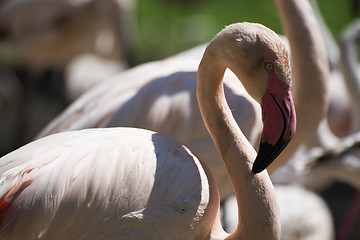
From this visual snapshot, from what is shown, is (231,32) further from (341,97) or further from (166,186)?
(341,97)

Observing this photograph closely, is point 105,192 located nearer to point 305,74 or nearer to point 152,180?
point 152,180

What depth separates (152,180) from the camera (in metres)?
2.46

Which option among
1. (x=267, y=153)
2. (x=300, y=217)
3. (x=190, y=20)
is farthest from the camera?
(x=190, y=20)

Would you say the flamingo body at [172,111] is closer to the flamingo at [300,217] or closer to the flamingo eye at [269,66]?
the flamingo eye at [269,66]

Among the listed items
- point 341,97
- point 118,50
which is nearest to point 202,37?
point 118,50

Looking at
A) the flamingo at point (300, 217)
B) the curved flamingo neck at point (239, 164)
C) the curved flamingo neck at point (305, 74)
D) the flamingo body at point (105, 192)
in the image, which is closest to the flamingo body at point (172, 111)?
the curved flamingo neck at point (305, 74)

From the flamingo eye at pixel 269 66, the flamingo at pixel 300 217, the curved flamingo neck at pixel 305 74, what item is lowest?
the flamingo at pixel 300 217

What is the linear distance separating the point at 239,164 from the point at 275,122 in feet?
0.85

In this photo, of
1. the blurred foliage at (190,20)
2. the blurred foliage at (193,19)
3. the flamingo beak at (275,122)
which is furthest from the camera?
the blurred foliage at (193,19)

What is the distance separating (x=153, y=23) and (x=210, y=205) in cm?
998

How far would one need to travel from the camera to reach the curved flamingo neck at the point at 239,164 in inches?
98.3

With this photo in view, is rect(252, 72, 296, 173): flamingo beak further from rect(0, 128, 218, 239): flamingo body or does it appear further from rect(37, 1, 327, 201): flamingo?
rect(37, 1, 327, 201): flamingo

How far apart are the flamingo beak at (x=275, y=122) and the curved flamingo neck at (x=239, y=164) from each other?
0.38 ft

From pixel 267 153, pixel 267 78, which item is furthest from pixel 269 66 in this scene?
pixel 267 153
